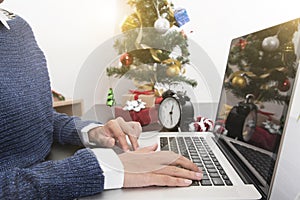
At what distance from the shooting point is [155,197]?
37 cm

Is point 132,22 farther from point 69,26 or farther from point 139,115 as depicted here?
point 69,26

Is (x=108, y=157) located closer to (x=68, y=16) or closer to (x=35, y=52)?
(x=35, y=52)

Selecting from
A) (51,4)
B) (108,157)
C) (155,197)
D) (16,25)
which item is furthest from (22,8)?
(155,197)

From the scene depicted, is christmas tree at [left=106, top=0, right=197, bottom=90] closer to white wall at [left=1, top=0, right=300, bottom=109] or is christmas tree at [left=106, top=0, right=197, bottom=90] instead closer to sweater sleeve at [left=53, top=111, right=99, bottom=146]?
sweater sleeve at [left=53, top=111, right=99, bottom=146]

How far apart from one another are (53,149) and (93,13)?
952mm

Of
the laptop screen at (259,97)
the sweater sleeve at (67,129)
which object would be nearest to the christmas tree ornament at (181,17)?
the laptop screen at (259,97)

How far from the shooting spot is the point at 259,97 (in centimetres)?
47

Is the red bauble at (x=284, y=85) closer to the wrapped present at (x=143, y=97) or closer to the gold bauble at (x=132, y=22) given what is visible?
the wrapped present at (x=143, y=97)

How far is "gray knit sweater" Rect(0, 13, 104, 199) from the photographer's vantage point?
14.3 inches

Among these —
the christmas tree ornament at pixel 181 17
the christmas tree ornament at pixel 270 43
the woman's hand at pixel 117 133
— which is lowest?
the woman's hand at pixel 117 133

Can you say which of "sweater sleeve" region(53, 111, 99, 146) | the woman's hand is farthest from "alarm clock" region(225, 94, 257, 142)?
"sweater sleeve" region(53, 111, 99, 146)

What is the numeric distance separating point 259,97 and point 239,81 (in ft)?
0.46

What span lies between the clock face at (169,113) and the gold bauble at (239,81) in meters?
0.16

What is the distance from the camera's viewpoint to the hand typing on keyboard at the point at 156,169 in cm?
39
